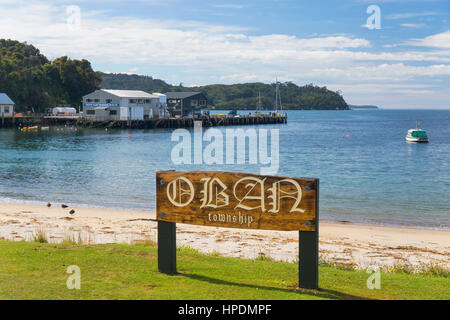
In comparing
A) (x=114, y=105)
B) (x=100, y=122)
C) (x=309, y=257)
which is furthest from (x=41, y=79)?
(x=309, y=257)

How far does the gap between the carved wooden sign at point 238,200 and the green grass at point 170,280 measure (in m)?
0.84

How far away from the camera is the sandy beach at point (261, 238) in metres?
11.6

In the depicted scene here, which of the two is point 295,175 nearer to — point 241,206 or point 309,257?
point 241,206

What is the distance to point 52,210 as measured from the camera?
20.5 metres

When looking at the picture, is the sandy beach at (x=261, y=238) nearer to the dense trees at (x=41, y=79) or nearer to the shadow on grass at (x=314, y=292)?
the shadow on grass at (x=314, y=292)

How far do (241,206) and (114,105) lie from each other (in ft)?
323

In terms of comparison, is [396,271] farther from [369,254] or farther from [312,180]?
[312,180]

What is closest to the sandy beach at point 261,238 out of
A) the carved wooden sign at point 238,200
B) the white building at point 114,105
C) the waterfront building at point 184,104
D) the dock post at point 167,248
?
the dock post at point 167,248

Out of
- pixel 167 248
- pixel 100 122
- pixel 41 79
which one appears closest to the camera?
pixel 167 248

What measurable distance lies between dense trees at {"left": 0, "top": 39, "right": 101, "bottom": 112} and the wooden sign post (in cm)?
11307

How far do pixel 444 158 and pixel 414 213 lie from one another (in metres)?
34.4

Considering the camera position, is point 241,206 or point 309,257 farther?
point 241,206

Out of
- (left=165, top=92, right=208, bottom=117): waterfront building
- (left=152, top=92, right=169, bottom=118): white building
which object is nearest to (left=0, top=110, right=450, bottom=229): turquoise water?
(left=152, top=92, right=169, bottom=118): white building

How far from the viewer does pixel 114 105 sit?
101438 millimetres
